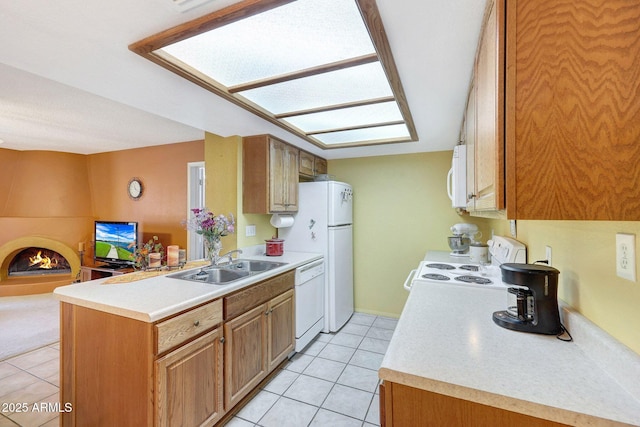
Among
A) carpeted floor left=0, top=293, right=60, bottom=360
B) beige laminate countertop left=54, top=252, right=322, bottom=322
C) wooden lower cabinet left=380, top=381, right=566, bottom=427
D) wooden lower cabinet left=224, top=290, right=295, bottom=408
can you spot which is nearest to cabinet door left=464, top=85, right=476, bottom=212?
wooden lower cabinet left=380, top=381, right=566, bottom=427

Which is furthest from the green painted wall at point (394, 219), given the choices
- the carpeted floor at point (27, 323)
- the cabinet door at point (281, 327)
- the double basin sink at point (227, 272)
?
the carpeted floor at point (27, 323)

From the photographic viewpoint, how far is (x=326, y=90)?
169 centimetres

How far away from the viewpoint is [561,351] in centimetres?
89

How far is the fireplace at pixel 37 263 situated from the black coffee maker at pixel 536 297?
619cm

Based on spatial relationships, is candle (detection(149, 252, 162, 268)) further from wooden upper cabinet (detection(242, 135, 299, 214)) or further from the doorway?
the doorway

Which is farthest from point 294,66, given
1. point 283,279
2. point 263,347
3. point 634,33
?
point 263,347

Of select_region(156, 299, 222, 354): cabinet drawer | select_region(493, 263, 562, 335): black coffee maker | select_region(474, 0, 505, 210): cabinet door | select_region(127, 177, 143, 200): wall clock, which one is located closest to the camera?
select_region(474, 0, 505, 210): cabinet door

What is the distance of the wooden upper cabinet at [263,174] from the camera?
2.56m

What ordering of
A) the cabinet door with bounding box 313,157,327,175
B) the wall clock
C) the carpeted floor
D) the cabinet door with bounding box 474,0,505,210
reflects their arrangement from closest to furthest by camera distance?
the cabinet door with bounding box 474,0,505,210 < the carpeted floor < the cabinet door with bounding box 313,157,327,175 < the wall clock

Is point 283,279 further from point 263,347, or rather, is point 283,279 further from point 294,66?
point 294,66

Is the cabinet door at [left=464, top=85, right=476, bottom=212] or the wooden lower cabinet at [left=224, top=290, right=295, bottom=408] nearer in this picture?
the cabinet door at [left=464, top=85, right=476, bottom=212]

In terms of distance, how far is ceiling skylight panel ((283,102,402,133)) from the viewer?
78.8 inches

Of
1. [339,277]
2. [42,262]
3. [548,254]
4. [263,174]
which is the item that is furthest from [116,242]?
[548,254]

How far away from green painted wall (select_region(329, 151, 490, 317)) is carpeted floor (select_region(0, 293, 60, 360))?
3529mm
